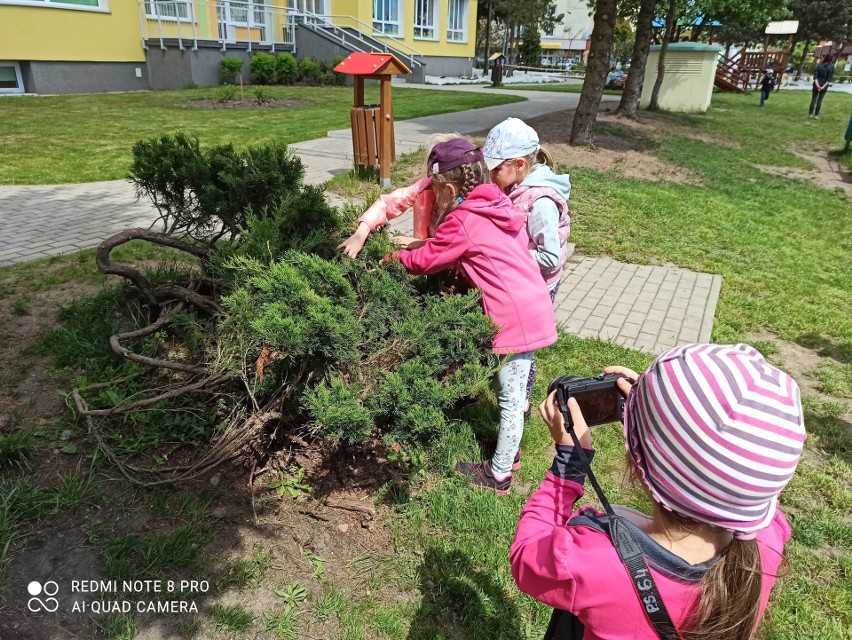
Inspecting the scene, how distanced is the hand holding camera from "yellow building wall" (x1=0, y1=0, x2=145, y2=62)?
72.0ft

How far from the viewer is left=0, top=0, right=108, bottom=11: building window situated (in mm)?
17547

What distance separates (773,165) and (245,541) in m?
14.2

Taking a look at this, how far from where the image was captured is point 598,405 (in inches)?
64.1

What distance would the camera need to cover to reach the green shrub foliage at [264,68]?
2305 cm

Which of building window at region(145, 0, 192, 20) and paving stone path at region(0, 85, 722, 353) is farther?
building window at region(145, 0, 192, 20)

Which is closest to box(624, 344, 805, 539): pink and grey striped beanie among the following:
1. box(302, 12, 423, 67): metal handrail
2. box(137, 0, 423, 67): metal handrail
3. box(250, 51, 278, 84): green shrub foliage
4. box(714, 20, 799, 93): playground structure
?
box(137, 0, 423, 67): metal handrail

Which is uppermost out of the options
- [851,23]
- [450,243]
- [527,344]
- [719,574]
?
[851,23]

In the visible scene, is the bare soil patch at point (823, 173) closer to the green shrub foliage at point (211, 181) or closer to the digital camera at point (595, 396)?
the green shrub foliage at point (211, 181)

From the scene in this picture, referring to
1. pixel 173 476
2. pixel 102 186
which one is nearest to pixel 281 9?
pixel 102 186

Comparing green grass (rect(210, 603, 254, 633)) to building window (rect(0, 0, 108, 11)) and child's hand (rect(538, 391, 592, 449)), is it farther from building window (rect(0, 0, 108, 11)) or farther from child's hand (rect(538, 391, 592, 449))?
building window (rect(0, 0, 108, 11))

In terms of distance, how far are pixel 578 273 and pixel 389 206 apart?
3.86 meters

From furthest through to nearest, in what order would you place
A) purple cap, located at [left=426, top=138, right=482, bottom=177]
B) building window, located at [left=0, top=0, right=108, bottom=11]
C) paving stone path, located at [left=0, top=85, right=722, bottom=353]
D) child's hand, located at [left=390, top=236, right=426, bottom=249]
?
1. building window, located at [left=0, top=0, right=108, bottom=11]
2. paving stone path, located at [left=0, top=85, right=722, bottom=353]
3. child's hand, located at [left=390, top=236, right=426, bottom=249]
4. purple cap, located at [left=426, top=138, right=482, bottom=177]

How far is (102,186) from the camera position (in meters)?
8.58

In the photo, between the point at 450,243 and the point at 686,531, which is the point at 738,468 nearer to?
the point at 686,531
